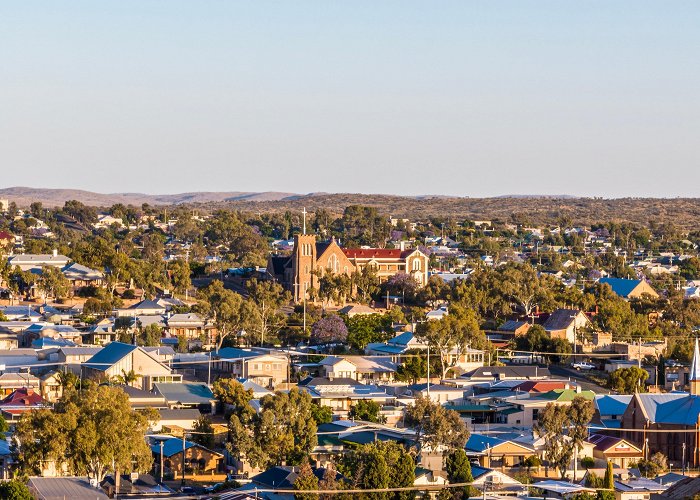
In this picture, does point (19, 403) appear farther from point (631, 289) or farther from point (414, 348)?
point (631, 289)

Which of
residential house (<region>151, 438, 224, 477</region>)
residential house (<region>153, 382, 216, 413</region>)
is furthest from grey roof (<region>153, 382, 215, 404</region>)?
residential house (<region>151, 438, 224, 477</region>)

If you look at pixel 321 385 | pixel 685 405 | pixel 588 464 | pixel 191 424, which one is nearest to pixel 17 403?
pixel 191 424

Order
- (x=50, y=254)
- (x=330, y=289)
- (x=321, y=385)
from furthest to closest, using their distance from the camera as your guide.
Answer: (x=50, y=254), (x=330, y=289), (x=321, y=385)

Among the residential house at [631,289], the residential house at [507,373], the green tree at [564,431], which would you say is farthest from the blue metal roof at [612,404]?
the residential house at [631,289]

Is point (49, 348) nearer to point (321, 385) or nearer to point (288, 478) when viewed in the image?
point (321, 385)

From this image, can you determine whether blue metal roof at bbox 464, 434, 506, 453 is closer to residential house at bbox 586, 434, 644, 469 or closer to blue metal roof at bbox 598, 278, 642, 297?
residential house at bbox 586, 434, 644, 469

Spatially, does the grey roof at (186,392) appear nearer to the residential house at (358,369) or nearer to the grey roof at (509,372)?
the residential house at (358,369)
